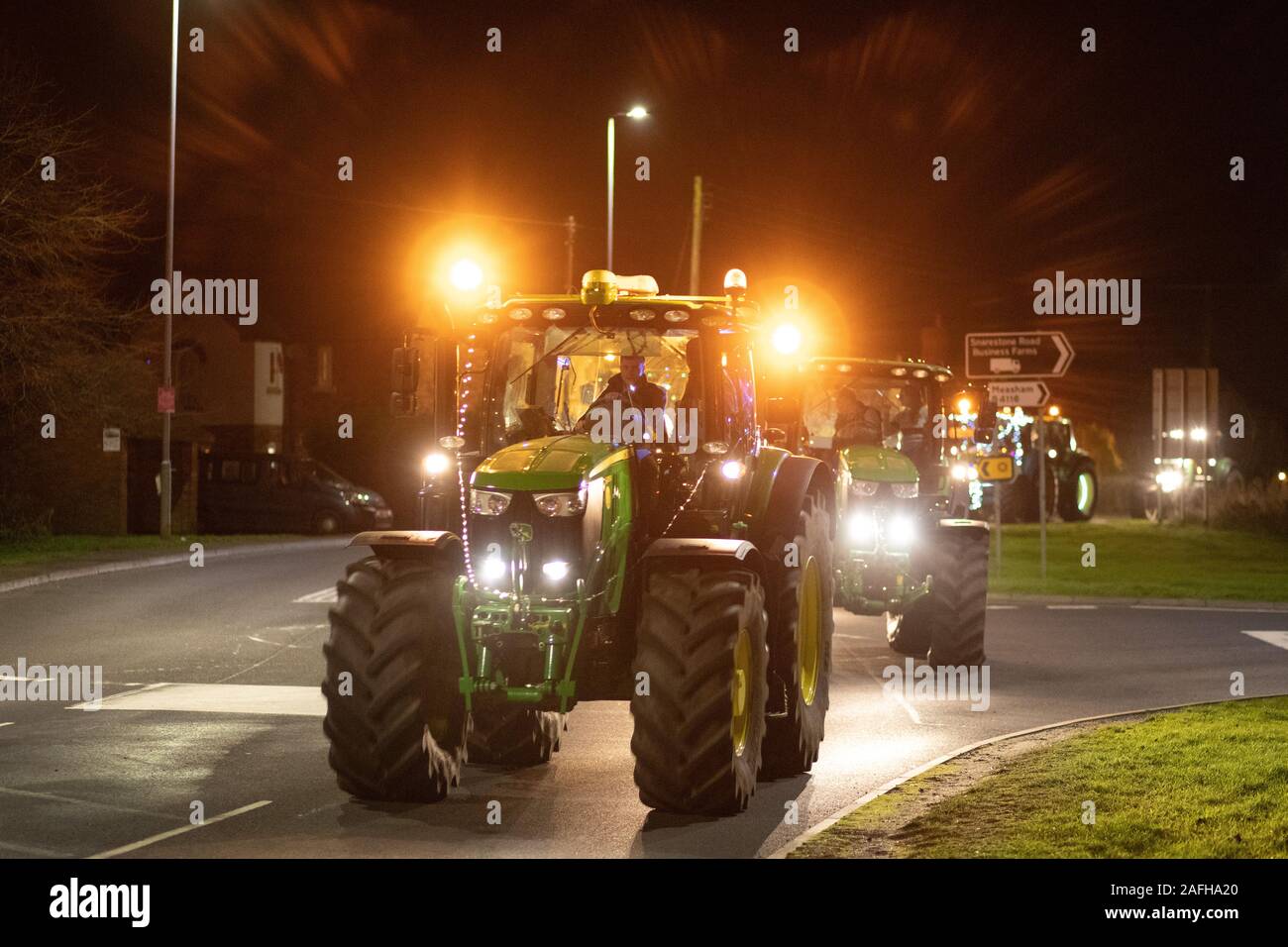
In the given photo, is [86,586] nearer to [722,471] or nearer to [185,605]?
[185,605]

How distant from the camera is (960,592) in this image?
16.1 meters

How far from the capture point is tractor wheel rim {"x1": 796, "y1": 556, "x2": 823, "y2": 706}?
1178 cm

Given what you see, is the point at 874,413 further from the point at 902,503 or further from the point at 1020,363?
the point at 1020,363

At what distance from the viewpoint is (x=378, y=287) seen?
66.6 m

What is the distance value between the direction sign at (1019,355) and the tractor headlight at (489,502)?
17.4 metres

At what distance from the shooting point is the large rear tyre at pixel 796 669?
10.8 m

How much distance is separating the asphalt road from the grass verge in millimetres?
2420

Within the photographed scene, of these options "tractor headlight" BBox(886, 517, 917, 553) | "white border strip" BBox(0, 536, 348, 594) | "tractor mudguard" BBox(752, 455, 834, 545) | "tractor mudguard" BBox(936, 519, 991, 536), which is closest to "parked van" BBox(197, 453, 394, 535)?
"white border strip" BBox(0, 536, 348, 594)

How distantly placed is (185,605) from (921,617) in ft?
32.6

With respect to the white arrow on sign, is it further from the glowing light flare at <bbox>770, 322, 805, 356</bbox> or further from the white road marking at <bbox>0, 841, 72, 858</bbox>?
the white road marking at <bbox>0, 841, 72, 858</bbox>

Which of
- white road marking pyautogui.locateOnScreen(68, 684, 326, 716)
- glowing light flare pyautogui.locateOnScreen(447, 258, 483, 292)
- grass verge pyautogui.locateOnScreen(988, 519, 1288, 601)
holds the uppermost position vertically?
glowing light flare pyautogui.locateOnScreen(447, 258, 483, 292)

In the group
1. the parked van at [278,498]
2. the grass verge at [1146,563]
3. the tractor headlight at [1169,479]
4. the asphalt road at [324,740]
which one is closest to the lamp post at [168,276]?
the parked van at [278,498]
